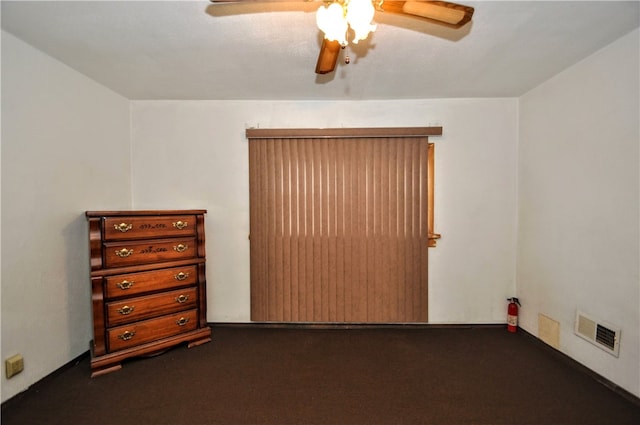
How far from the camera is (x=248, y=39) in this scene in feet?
5.41

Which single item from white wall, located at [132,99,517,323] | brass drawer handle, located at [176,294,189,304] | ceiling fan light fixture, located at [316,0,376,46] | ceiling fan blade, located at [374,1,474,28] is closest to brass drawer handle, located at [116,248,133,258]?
brass drawer handle, located at [176,294,189,304]

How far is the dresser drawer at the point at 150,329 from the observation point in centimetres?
196

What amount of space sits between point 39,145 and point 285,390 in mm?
2345

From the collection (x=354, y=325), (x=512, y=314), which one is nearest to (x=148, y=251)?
(x=354, y=325)

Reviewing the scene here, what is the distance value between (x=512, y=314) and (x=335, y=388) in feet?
6.18

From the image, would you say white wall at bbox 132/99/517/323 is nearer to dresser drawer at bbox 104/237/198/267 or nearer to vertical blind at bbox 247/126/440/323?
vertical blind at bbox 247/126/440/323

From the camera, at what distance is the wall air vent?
174 centimetres

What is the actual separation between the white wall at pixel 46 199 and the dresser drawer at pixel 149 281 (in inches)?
16.0

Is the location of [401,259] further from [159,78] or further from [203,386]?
[159,78]

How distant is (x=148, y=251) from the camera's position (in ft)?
6.80

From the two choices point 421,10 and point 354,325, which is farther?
point 354,325

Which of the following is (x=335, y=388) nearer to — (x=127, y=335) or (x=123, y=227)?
(x=127, y=335)

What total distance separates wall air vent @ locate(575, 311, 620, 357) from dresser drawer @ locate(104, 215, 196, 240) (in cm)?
308

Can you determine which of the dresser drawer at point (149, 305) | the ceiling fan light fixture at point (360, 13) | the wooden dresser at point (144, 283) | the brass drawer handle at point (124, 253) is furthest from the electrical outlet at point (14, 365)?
the ceiling fan light fixture at point (360, 13)
